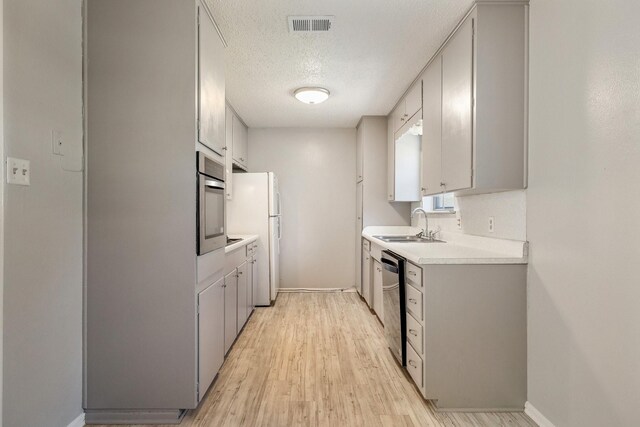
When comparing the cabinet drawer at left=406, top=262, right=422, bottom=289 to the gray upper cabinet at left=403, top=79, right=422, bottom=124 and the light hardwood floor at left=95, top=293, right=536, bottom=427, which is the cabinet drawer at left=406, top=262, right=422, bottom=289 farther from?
the gray upper cabinet at left=403, top=79, right=422, bottom=124

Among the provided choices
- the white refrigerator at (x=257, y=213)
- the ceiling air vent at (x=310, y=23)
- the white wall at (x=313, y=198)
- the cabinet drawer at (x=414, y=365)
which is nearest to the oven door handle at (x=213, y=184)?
the ceiling air vent at (x=310, y=23)

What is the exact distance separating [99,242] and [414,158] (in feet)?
10.3

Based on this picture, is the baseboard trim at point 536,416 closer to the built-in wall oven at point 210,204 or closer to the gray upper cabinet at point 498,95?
the gray upper cabinet at point 498,95

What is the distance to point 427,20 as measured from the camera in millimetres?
2176

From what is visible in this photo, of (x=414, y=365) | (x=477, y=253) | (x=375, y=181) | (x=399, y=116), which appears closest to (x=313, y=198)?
(x=375, y=181)

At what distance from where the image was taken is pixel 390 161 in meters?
4.10

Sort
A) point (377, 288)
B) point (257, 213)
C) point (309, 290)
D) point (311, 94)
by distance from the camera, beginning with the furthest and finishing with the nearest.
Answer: point (309, 290) → point (257, 213) → point (377, 288) → point (311, 94)

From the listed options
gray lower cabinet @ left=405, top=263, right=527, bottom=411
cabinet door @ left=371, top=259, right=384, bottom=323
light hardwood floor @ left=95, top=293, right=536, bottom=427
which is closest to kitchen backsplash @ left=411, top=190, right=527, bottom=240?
gray lower cabinet @ left=405, top=263, right=527, bottom=411

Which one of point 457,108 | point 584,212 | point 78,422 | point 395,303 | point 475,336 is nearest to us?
point 584,212

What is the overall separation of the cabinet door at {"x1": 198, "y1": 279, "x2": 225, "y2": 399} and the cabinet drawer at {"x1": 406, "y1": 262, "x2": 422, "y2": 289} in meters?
1.26

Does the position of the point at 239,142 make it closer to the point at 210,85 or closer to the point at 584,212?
the point at 210,85

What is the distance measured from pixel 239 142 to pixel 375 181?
180cm

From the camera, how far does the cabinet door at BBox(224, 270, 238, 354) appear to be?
8.21ft

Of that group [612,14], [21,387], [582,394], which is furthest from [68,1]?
[582,394]
